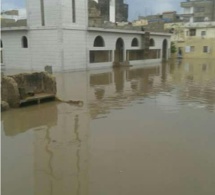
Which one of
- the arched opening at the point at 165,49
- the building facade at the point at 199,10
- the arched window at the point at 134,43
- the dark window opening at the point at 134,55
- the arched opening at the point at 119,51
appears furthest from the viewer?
the building facade at the point at 199,10

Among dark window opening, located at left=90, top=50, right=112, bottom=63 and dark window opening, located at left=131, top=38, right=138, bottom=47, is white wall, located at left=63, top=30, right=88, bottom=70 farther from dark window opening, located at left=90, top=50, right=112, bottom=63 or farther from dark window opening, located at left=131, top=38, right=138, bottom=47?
dark window opening, located at left=131, top=38, right=138, bottom=47

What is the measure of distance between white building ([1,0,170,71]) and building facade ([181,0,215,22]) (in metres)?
44.1

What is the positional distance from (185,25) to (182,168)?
51593 mm

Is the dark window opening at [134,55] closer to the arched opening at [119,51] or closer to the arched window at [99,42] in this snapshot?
the arched opening at [119,51]

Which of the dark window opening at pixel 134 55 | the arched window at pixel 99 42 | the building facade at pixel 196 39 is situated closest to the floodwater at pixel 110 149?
the arched window at pixel 99 42

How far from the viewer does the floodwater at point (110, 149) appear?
534 cm

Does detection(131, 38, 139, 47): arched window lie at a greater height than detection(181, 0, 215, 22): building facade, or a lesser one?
lesser

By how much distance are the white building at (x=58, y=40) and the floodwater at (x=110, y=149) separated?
14663mm

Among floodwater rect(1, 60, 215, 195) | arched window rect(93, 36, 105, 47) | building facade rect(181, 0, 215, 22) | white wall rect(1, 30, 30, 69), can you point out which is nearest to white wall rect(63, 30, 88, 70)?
arched window rect(93, 36, 105, 47)

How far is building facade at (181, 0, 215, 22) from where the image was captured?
7112cm

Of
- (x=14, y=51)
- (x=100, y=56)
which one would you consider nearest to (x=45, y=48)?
(x=14, y=51)

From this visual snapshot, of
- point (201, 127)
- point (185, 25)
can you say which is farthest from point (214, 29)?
point (201, 127)

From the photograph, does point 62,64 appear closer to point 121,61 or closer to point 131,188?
point 121,61

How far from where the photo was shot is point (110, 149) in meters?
7.12
